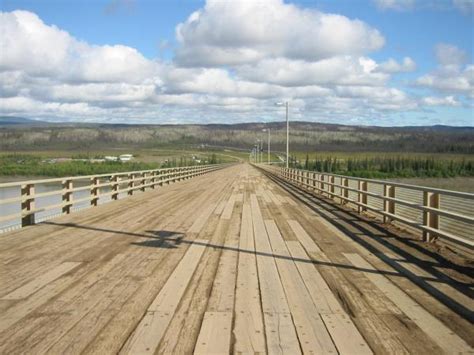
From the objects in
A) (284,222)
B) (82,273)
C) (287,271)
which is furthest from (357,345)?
(284,222)

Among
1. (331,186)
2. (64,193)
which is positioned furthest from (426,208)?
(331,186)

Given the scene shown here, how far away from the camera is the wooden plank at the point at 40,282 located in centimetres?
671

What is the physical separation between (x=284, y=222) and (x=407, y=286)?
24.6ft

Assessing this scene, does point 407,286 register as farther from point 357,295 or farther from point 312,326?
point 312,326

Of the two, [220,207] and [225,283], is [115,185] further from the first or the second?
[225,283]

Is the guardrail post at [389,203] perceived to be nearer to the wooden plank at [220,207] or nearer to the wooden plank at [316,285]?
the wooden plank at [316,285]

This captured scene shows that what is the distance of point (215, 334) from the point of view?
5.26 meters

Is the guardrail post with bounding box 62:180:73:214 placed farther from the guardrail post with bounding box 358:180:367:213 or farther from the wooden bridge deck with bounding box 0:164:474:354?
the guardrail post with bounding box 358:180:367:213

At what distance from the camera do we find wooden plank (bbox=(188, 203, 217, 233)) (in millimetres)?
13070

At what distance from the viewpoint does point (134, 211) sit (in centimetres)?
1759

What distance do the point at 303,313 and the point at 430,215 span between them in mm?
5652

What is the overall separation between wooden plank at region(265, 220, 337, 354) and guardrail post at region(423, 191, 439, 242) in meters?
3.04

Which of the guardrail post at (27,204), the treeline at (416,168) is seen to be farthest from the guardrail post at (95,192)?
the treeline at (416,168)

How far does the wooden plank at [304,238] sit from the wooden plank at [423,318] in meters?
2.25
